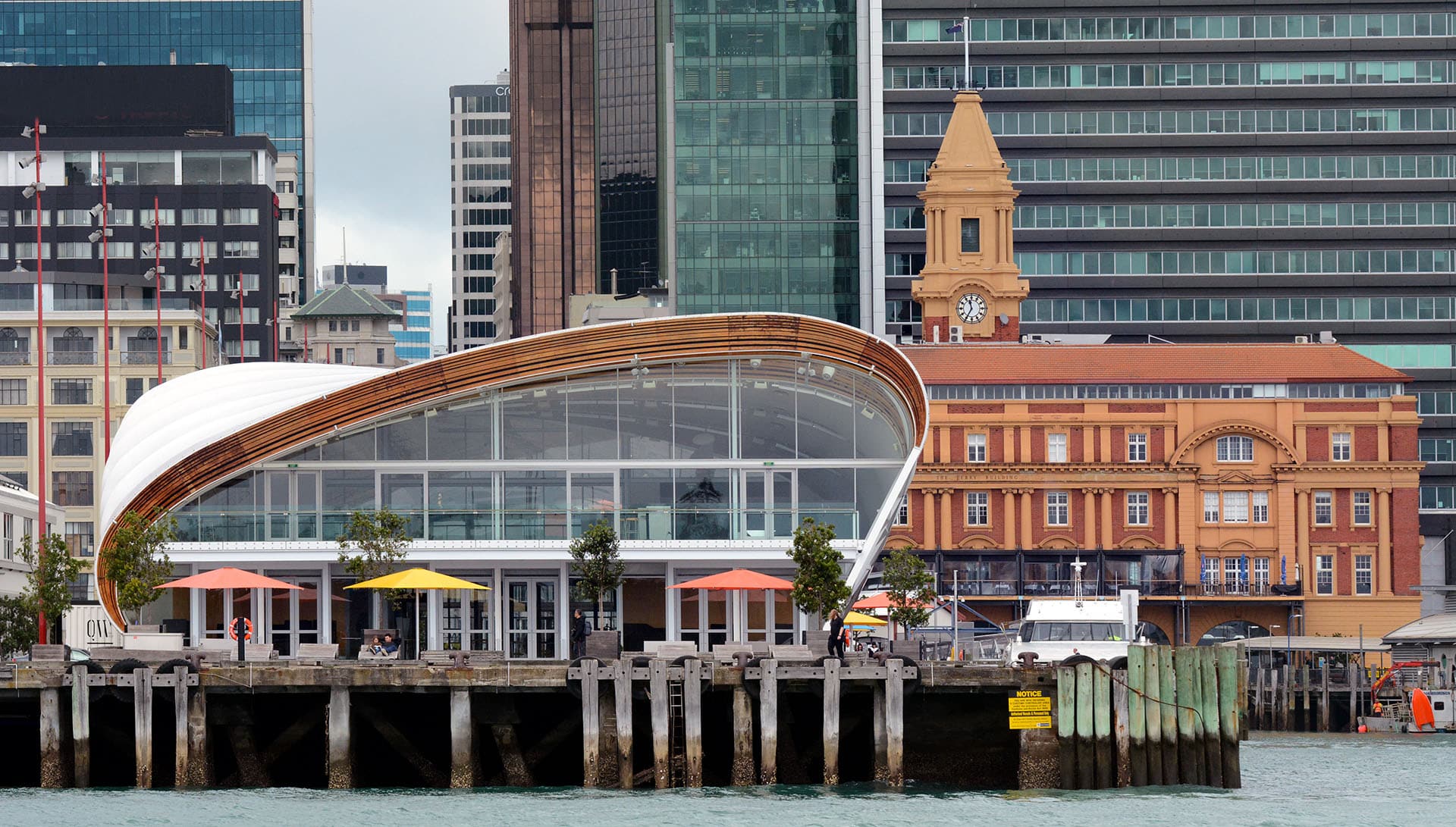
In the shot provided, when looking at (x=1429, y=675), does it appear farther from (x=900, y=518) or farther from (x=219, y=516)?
(x=219, y=516)

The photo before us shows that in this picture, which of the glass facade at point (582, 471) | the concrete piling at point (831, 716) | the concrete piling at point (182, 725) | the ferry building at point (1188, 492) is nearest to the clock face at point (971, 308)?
the ferry building at point (1188, 492)

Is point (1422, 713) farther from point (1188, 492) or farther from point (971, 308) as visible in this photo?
point (971, 308)

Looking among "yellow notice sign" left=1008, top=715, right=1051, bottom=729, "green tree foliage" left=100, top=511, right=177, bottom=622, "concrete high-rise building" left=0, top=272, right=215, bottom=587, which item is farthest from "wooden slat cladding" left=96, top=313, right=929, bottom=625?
"concrete high-rise building" left=0, top=272, right=215, bottom=587

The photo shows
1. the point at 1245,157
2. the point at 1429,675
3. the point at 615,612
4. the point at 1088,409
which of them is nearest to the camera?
the point at 615,612

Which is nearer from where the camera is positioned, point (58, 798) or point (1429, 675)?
point (58, 798)

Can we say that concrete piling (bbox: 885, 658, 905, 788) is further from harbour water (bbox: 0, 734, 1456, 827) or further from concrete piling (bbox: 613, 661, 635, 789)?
concrete piling (bbox: 613, 661, 635, 789)

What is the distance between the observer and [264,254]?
169 metres

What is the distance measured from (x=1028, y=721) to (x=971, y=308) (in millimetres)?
96855

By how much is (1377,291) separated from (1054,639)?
9565 centimetres

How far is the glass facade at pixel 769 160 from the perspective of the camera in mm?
157750

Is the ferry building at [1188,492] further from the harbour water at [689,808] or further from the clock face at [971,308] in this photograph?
the harbour water at [689,808]

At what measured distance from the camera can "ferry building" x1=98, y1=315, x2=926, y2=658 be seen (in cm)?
6438

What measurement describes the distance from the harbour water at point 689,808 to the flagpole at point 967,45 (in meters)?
106

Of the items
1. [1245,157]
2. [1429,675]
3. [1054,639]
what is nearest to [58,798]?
[1054,639]
